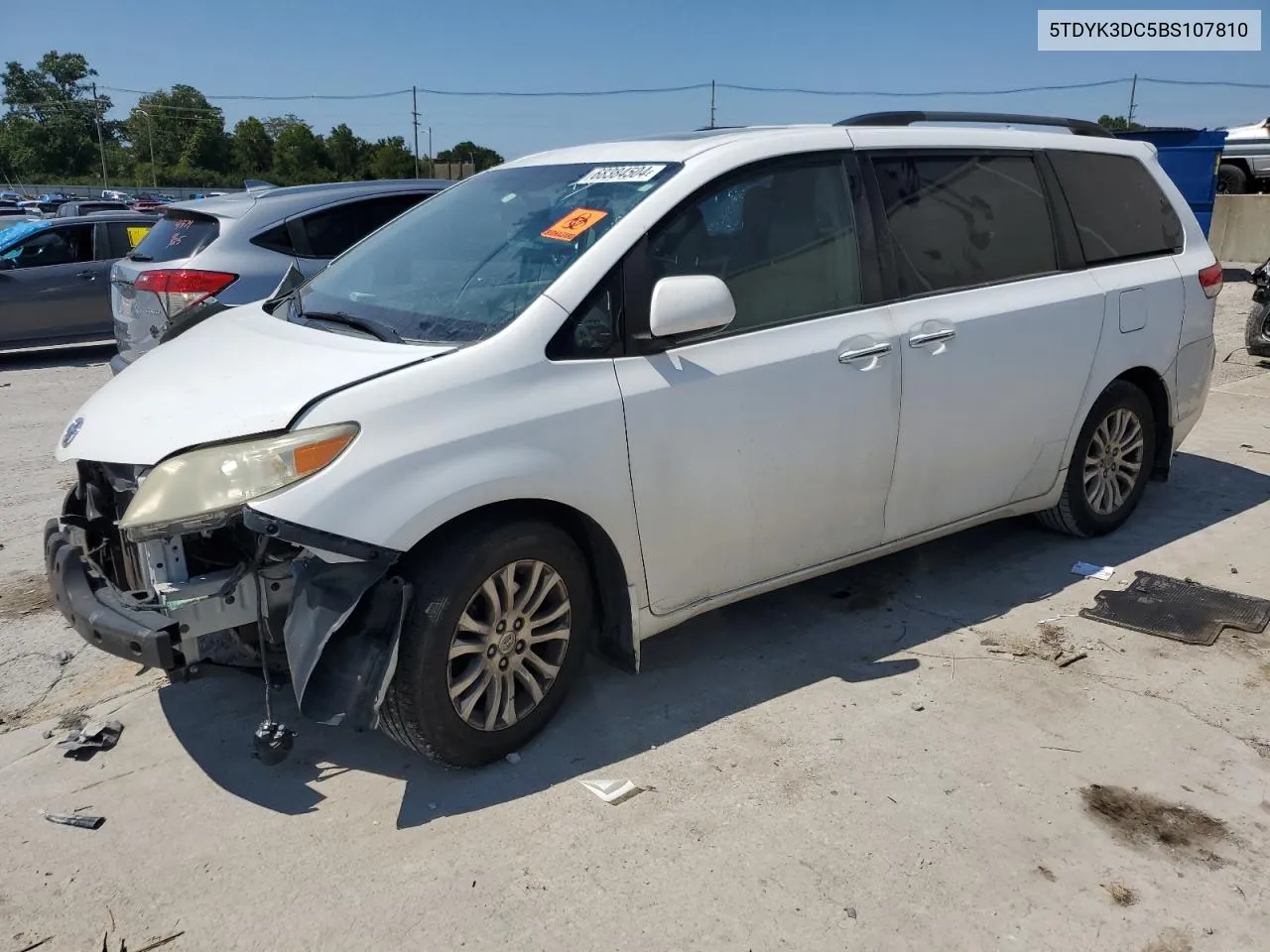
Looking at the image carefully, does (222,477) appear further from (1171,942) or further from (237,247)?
(237,247)

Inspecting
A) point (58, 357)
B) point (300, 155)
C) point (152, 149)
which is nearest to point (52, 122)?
point (152, 149)

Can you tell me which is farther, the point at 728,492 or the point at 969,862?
the point at 728,492

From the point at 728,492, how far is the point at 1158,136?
18.4 m

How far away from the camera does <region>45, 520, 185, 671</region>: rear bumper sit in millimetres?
2865

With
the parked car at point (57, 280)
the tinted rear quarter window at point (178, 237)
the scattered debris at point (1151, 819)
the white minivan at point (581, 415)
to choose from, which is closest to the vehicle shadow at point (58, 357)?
the parked car at point (57, 280)

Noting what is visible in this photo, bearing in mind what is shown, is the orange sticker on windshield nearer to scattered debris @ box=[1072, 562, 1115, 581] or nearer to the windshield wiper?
the windshield wiper

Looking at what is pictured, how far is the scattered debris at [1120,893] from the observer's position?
269 cm

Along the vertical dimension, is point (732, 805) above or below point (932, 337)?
below

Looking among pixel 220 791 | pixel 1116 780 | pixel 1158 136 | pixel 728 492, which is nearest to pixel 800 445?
pixel 728 492

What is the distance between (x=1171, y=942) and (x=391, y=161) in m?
75.6

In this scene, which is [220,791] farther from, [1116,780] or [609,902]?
[1116,780]

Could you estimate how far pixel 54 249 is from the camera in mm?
11523

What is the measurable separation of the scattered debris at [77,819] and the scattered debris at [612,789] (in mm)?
1433

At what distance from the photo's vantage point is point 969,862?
9.30ft
